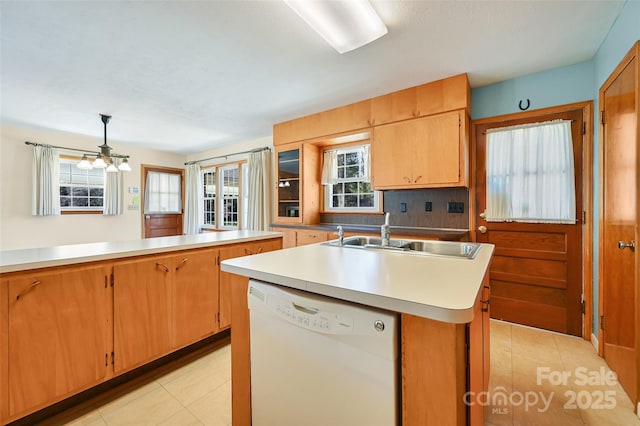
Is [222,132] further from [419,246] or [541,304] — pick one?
[541,304]

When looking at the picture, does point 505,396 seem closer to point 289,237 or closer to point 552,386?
point 552,386

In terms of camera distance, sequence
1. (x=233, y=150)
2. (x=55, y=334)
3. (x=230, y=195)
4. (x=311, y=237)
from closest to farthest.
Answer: (x=55, y=334) → (x=311, y=237) → (x=233, y=150) → (x=230, y=195)

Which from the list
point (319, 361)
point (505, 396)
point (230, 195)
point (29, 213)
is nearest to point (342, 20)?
point (319, 361)

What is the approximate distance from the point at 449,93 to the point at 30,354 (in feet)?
11.9

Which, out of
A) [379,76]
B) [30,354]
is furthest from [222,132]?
[30,354]

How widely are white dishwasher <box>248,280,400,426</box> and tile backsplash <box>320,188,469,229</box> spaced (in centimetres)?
256

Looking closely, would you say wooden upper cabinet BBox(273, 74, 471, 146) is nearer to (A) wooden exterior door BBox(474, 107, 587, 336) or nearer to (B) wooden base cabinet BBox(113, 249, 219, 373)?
(A) wooden exterior door BBox(474, 107, 587, 336)

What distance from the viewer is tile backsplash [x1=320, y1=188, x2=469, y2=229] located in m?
3.00

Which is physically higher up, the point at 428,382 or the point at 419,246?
the point at 419,246

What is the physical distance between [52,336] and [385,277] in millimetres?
1804

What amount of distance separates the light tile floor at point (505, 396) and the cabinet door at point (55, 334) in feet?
0.80

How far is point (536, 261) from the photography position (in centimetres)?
264

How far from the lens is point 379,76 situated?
2650 millimetres

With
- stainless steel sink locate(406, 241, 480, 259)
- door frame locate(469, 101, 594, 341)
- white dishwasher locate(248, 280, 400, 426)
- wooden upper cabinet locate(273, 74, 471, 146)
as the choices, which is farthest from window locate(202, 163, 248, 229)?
door frame locate(469, 101, 594, 341)
